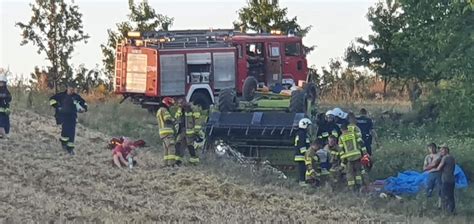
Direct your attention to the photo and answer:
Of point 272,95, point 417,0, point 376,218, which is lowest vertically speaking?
point 376,218

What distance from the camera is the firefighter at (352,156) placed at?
1955cm

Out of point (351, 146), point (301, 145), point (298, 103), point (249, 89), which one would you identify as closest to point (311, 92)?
point (249, 89)

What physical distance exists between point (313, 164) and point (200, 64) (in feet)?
33.7

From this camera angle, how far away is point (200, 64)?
2950cm

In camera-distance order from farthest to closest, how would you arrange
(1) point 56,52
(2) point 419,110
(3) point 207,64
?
(1) point 56,52, (2) point 419,110, (3) point 207,64

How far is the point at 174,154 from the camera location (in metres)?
20.0

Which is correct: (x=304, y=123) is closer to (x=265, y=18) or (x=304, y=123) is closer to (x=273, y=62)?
(x=273, y=62)

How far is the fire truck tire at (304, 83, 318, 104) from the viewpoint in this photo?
75.9ft

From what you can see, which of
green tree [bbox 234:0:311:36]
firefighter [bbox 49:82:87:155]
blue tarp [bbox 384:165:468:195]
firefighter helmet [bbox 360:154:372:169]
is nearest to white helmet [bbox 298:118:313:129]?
firefighter helmet [bbox 360:154:372:169]

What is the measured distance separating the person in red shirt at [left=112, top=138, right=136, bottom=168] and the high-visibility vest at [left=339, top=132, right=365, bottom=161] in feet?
13.2

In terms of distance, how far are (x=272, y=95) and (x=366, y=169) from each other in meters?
4.47

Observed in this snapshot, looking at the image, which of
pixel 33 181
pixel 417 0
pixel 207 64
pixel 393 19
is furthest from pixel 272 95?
pixel 393 19

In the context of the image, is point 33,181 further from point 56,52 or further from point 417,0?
point 56,52

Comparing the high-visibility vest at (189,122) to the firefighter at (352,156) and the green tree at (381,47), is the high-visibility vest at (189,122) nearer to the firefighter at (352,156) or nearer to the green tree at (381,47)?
the firefighter at (352,156)
